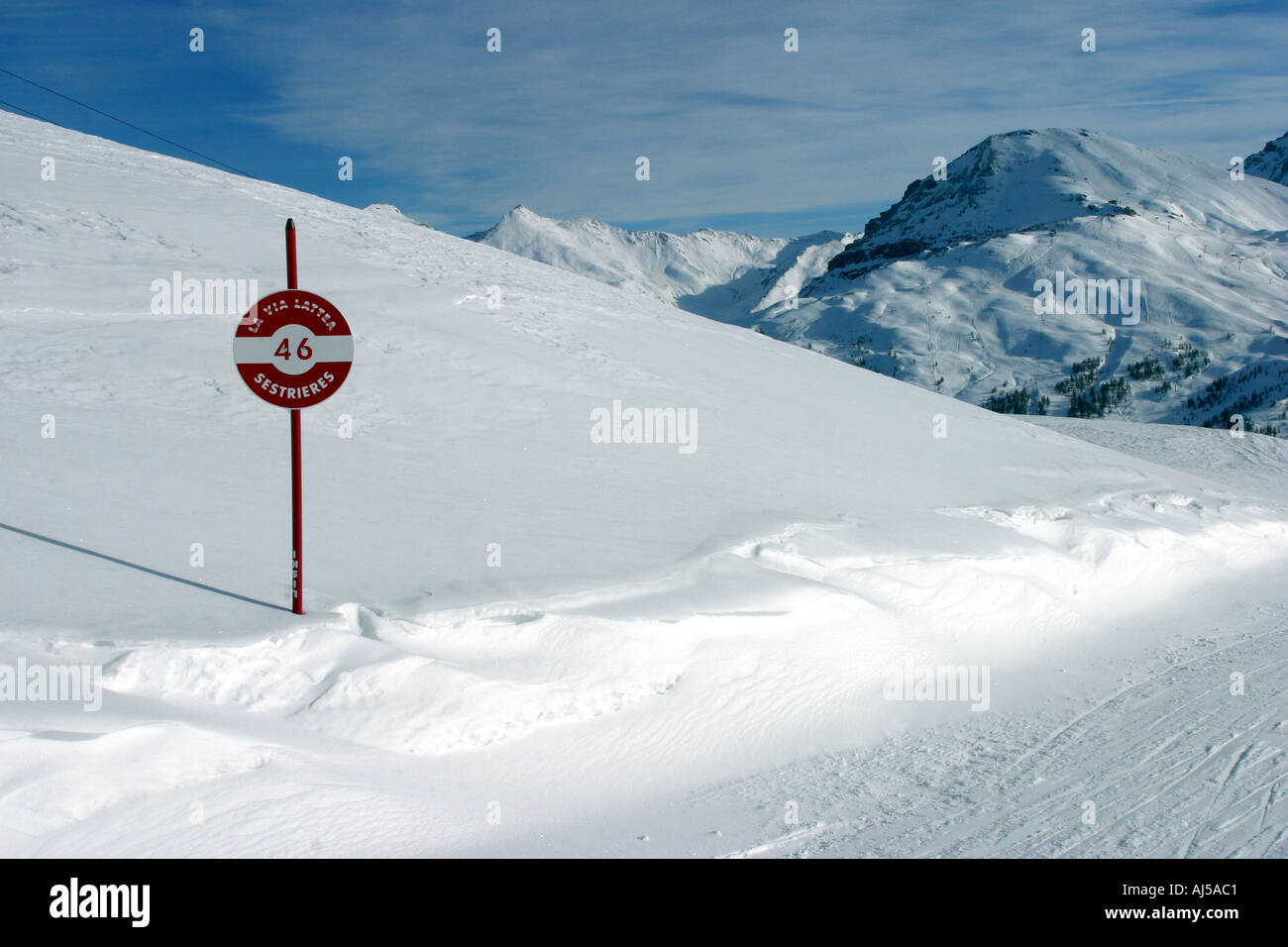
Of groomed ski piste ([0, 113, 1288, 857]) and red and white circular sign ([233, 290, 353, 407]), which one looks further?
red and white circular sign ([233, 290, 353, 407])

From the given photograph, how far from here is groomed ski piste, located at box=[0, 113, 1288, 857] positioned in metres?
5.07

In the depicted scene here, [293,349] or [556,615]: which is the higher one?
[293,349]

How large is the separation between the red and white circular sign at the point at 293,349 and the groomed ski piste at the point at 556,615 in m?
1.39

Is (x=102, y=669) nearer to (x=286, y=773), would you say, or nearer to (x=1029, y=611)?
(x=286, y=773)

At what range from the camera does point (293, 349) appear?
6250 millimetres

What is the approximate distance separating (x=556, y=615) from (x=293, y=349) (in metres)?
2.49

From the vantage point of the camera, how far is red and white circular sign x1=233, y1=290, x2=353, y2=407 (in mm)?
6172

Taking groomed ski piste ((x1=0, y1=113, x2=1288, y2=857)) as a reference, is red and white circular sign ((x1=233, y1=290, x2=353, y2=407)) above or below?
above

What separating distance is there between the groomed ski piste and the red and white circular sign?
139cm

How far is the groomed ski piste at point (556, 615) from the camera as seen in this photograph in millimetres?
5070

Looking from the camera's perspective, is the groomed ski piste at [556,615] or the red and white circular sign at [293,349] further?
the red and white circular sign at [293,349]

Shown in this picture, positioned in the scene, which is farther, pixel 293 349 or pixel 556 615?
pixel 556 615

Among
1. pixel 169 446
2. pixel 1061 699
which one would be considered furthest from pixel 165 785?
pixel 1061 699

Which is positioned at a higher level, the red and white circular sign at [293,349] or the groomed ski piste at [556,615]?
the red and white circular sign at [293,349]
